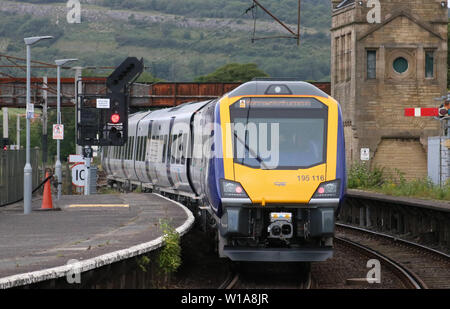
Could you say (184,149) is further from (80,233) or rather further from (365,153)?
(365,153)

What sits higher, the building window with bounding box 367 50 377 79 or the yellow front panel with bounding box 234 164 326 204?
the building window with bounding box 367 50 377 79

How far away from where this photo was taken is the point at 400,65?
5416 centimetres

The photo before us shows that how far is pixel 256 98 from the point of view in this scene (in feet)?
52.1

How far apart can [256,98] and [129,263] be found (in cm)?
419

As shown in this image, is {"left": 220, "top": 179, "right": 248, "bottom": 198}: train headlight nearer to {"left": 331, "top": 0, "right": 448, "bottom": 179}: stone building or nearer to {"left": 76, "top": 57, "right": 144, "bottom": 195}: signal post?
{"left": 76, "top": 57, "right": 144, "bottom": 195}: signal post

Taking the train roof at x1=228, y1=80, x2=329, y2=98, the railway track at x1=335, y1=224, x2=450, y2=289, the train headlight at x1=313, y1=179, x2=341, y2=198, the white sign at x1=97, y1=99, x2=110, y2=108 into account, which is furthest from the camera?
the white sign at x1=97, y1=99, x2=110, y2=108

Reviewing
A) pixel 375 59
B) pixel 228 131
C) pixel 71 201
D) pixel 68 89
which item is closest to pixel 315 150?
pixel 228 131

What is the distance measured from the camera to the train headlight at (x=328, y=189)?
15094mm

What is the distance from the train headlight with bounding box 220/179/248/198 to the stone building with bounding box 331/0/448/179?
3819 centimetres

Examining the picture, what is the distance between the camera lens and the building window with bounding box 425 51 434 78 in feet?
179

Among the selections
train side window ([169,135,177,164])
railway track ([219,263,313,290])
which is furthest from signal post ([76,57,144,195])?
railway track ([219,263,313,290])

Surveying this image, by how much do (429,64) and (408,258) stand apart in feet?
119

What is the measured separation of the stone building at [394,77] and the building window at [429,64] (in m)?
0.06
